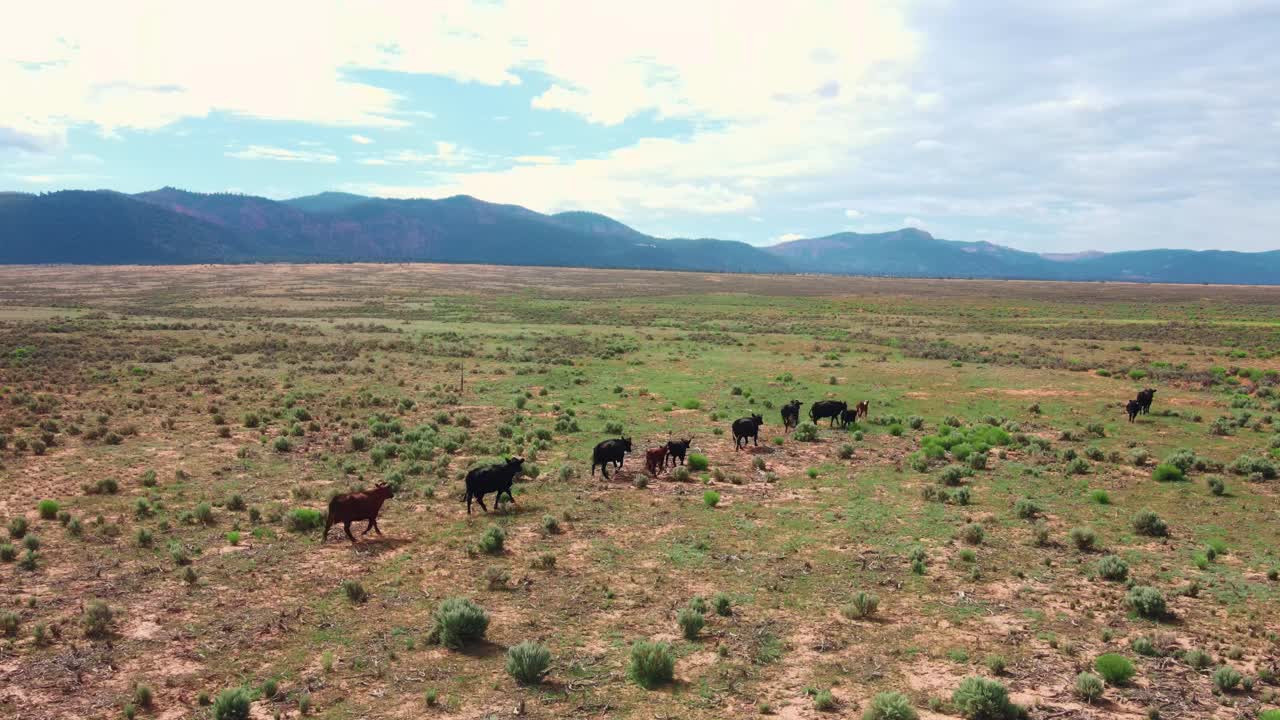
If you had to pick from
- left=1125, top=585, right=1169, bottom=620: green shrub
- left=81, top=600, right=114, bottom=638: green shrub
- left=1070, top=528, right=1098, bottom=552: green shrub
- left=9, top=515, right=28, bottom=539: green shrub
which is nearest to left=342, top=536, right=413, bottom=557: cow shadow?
left=81, top=600, right=114, bottom=638: green shrub

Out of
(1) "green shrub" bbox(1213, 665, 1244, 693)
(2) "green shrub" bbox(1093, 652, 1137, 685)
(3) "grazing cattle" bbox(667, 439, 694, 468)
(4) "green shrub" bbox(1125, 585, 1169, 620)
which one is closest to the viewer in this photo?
Result: (1) "green shrub" bbox(1213, 665, 1244, 693)

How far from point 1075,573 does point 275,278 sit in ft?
562

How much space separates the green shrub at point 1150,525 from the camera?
16.6 meters

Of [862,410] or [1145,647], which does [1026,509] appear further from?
[862,410]

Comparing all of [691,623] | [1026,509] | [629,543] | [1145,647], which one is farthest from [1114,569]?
[629,543]

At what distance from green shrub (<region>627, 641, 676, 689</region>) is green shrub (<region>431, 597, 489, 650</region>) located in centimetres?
270

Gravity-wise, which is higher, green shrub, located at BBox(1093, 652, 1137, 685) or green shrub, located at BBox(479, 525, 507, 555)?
green shrub, located at BBox(1093, 652, 1137, 685)

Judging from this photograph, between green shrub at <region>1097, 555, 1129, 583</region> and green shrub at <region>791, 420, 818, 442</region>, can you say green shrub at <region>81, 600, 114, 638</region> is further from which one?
green shrub at <region>791, 420, 818, 442</region>

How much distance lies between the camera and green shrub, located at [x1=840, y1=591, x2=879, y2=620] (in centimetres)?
1245

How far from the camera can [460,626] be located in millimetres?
11227

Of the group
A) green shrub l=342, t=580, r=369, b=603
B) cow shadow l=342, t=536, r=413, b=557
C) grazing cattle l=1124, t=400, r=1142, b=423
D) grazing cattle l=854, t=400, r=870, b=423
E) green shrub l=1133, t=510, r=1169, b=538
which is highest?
grazing cattle l=1124, t=400, r=1142, b=423

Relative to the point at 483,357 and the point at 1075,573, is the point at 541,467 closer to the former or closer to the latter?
the point at 1075,573

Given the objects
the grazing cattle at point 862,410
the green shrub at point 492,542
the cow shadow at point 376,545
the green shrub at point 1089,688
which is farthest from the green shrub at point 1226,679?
the grazing cattle at point 862,410

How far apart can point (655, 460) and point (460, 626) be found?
454 inches
